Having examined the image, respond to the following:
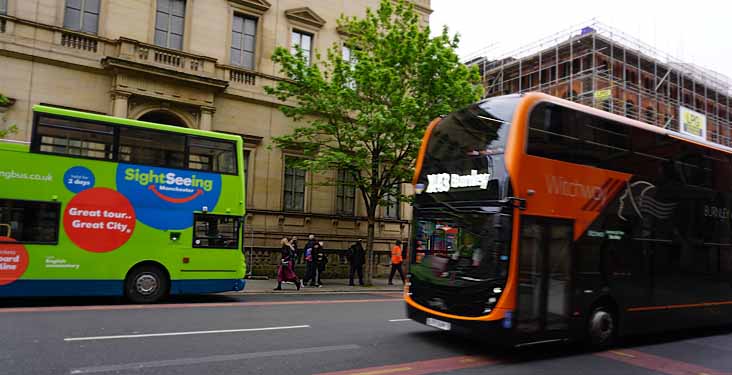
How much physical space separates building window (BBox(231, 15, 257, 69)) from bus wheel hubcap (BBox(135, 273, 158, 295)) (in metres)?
11.3

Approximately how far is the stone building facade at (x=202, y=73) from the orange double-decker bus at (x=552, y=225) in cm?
1295

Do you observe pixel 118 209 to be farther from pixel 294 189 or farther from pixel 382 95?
pixel 294 189

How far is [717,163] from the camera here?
10820 millimetres

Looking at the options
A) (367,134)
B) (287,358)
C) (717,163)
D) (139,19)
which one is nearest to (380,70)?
(367,134)

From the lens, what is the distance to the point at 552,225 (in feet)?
26.3

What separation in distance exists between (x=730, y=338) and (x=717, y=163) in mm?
3436

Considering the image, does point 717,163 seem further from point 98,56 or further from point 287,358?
point 98,56

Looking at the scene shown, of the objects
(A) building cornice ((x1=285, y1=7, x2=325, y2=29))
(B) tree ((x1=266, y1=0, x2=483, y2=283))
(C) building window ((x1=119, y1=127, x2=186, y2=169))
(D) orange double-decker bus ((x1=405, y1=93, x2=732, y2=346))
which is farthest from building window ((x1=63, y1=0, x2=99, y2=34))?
(D) orange double-decker bus ((x1=405, y1=93, x2=732, y2=346))

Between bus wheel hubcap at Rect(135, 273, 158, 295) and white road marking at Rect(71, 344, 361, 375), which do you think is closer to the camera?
white road marking at Rect(71, 344, 361, 375)

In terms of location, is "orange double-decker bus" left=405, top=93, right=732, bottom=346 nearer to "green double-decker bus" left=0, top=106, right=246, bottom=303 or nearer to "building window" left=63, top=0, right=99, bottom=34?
"green double-decker bus" left=0, top=106, right=246, bottom=303

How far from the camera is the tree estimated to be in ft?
60.8

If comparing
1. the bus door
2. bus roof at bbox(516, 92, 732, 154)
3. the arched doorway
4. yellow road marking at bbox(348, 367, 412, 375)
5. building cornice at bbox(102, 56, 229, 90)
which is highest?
building cornice at bbox(102, 56, 229, 90)

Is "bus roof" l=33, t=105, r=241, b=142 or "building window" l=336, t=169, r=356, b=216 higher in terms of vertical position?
"bus roof" l=33, t=105, r=241, b=142

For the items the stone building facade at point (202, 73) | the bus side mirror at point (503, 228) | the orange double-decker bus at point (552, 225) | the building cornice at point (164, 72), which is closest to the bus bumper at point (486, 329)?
the orange double-decker bus at point (552, 225)
